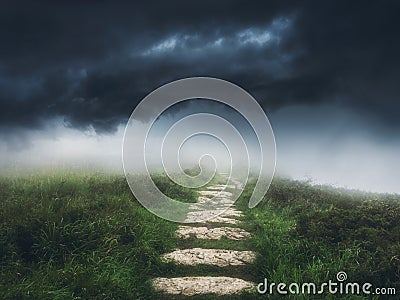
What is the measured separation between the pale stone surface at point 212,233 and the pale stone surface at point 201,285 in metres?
2.30

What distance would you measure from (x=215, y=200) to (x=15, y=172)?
24.7 ft

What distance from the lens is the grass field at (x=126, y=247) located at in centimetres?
545

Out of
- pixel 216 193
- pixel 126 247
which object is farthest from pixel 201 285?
pixel 216 193

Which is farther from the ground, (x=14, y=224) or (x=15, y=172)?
(x=15, y=172)

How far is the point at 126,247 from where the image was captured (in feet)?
22.8

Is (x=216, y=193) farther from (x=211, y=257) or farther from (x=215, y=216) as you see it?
(x=211, y=257)

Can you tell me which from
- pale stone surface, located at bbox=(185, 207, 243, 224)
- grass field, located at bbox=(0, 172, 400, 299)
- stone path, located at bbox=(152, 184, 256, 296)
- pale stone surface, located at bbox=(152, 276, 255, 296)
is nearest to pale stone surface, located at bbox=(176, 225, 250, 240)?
stone path, located at bbox=(152, 184, 256, 296)

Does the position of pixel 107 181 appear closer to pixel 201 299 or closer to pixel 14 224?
pixel 14 224

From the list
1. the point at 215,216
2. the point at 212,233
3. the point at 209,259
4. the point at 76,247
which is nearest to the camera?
the point at 76,247

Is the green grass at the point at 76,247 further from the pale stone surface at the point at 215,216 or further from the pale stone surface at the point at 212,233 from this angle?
the pale stone surface at the point at 215,216

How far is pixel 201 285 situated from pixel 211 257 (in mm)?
1242

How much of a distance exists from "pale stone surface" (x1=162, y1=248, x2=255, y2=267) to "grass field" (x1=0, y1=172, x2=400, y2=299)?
25 cm

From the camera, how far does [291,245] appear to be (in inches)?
280

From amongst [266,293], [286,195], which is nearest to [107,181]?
[286,195]
